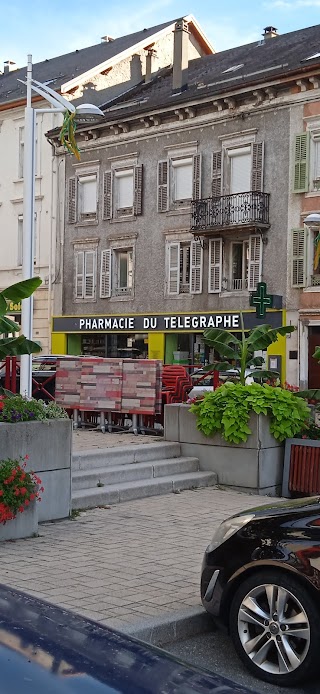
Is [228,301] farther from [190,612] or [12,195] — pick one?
[190,612]

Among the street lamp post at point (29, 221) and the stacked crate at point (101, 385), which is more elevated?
the street lamp post at point (29, 221)

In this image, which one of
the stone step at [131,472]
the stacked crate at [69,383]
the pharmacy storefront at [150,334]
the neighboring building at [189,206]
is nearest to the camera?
the stone step at [131,472]

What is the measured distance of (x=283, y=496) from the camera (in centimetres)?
1213

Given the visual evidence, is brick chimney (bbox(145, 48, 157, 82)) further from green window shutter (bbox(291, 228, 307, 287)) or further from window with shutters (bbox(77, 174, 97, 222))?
green window shutter (bbox(291, 228, 307, 287))

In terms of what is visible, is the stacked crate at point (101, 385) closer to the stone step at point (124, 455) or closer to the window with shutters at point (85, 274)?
the stone step at point (124, 455)

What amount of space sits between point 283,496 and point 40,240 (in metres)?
29.4

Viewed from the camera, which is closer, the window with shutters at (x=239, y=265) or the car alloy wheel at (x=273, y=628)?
the car alloy wheel at (x=273, y=628)

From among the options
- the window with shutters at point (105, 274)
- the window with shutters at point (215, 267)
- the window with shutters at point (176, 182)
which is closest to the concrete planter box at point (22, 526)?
the window with shutters at point (215, 267)

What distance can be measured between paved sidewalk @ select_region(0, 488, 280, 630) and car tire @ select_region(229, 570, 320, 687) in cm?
87

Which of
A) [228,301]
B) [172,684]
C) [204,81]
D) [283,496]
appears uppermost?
A: [204,81]

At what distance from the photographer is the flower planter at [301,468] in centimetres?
1176

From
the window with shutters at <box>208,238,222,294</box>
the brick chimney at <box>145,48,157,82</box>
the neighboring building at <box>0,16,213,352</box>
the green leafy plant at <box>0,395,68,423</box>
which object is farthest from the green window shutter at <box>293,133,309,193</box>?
the green leafy plant at <box>0,395,68,423</box>

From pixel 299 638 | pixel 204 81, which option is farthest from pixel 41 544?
pixel 204 81

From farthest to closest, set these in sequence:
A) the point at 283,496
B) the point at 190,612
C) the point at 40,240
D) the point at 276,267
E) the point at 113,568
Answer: the point at 40,240 → the point at 276,267 → the point at 283,496 → the point at 113,568 → the point at 190,612
